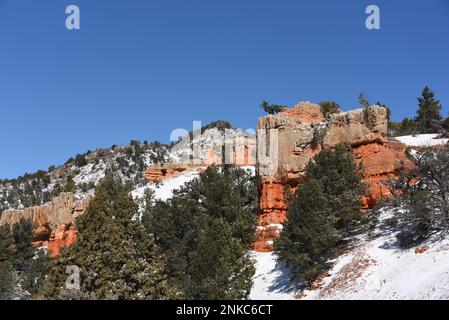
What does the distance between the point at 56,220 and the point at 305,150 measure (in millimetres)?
25914

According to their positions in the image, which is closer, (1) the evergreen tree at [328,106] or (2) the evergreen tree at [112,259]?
(2) the evergreen tree at [112,259]

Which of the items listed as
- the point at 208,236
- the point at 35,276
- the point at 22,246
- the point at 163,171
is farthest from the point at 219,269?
the point at 163,171

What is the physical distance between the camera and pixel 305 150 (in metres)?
36.5

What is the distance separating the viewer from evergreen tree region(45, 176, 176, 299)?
1939 centimetres

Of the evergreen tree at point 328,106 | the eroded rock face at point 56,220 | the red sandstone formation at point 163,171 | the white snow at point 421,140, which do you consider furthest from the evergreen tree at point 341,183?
the red sandstone formation at point 163,171

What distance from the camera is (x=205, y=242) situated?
24.2 m

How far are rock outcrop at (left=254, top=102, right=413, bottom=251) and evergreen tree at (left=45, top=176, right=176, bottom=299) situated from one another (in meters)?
14.3

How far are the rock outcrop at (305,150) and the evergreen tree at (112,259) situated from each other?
563 inches

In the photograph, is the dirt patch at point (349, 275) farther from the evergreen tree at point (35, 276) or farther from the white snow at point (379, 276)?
the evergreen tree at point (35, 276)

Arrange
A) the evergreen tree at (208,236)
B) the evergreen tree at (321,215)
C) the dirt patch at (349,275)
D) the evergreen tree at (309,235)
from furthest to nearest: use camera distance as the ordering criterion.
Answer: the evergreen tree at (321,215), the evergreen tree at (309,235), the dirt patch at (349,275), the evergreen tree at (208,236)

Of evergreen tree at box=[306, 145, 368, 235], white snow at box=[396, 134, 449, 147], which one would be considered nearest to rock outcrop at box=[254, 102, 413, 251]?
white snow at box=[396, 134, 449, 147]

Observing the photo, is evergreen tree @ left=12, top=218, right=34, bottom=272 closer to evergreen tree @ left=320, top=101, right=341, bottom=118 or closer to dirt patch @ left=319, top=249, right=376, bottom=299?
dirt patch @ left=319, top=249, right=376, bottom=299

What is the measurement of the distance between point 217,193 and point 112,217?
10753 mm

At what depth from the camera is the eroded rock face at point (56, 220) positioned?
44875 mm
